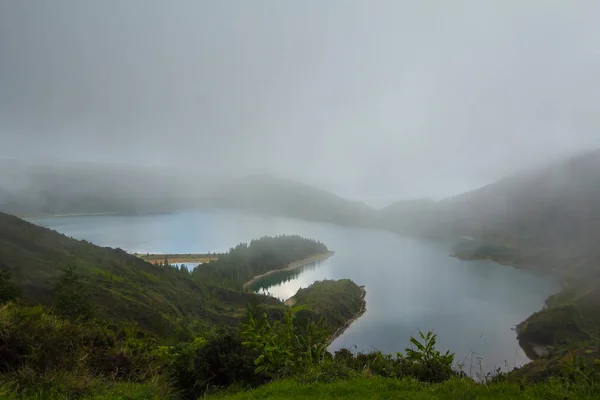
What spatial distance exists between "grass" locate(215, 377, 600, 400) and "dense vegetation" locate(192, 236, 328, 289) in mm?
85102

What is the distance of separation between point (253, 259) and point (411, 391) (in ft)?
428

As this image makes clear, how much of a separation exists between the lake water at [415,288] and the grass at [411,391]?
1.78 m

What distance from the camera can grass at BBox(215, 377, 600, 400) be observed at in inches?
176

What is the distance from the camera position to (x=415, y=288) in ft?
295

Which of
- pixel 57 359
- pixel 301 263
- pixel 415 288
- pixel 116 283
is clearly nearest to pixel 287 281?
pixel 301 263

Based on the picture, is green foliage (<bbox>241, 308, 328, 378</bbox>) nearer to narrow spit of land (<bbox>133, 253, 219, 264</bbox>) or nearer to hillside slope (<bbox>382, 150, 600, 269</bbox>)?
narrow spit of land (<bbox>133, 253, 219, 264</bbox>)

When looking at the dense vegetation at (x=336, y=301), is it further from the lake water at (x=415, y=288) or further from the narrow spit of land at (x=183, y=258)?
the narrow spit of land at (x=183, y=258)

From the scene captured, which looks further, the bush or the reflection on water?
the reflection on water

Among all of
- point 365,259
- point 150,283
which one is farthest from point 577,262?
point 150,283

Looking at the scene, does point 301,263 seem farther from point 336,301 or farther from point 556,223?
point 556,223

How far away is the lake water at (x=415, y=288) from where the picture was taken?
177 feet

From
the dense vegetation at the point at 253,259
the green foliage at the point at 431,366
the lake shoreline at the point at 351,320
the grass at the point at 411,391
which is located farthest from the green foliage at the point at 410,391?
the dense vegetation at the point at 253,259

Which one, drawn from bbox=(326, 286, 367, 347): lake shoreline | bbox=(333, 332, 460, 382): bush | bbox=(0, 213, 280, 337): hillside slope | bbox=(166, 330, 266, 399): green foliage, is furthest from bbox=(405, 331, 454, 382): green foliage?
bbox=(326, 286, 367, 347): lake shoreline

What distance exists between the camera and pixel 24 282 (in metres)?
33.7
